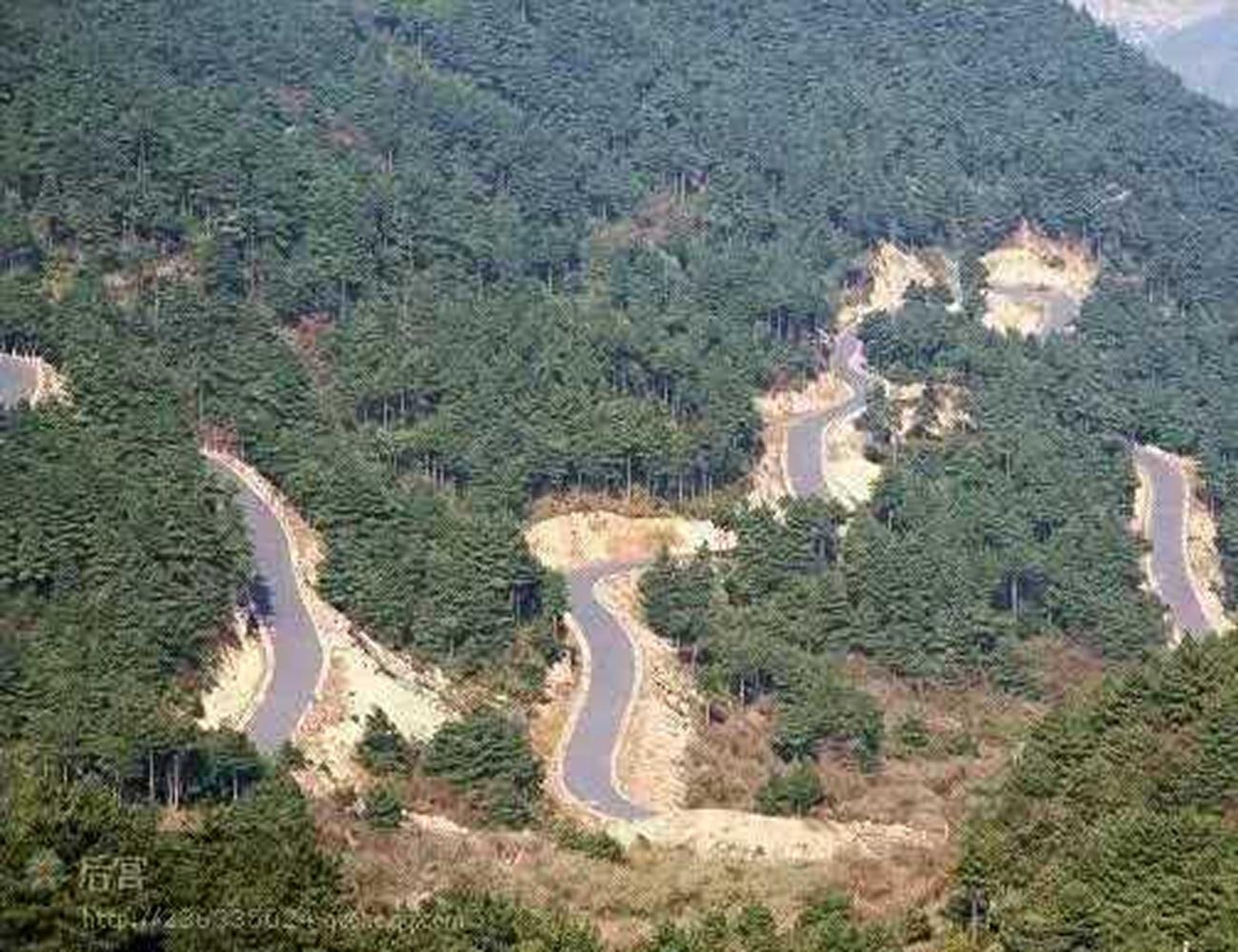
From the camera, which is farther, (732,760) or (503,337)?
(503,337)

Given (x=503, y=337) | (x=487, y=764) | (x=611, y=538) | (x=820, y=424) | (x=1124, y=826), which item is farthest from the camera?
(x=820, y=424)

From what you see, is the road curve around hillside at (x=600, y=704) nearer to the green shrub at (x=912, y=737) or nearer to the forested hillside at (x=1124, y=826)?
the green shrub at (x=912, y=737)

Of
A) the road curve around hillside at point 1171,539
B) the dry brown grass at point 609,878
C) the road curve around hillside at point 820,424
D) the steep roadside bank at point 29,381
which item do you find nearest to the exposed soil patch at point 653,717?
the dry brown grass at point 609,878

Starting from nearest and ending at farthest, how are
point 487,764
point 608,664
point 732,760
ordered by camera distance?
point 487,764 → point 732,760 → point 608,664

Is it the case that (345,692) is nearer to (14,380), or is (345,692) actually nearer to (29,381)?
(29,381)

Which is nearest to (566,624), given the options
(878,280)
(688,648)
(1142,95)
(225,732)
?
(688,648)

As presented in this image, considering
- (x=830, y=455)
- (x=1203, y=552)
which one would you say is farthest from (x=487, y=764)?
(x=1203, y=552)
